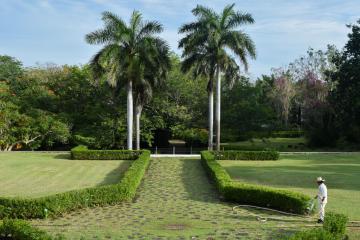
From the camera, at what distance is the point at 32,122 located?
1734 inches

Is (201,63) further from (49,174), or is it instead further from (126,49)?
(49,174)

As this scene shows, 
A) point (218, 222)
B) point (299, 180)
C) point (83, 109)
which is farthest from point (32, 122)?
point (218, 222)

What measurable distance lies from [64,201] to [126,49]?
22.8 meters

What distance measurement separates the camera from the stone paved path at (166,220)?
13930 millimetres

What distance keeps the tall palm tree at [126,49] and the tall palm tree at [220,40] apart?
3409 mm

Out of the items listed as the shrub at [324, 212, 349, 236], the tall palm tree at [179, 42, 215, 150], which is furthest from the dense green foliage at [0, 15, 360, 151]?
the shrub at [324, 212, 349, 236]

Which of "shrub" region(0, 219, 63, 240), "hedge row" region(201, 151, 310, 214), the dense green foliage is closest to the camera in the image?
"shrub" region(0, 219, 63, 240)

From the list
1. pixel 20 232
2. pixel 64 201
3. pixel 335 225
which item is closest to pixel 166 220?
pixel 64 201

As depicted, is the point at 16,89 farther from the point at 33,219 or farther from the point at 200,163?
the point at 33,219

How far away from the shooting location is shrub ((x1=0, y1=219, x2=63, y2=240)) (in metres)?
11.1

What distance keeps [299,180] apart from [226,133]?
26.3 meters

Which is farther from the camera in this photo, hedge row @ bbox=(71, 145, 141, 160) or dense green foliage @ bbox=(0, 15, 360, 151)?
dense green foliage @ bbox=(0, 15, 360, 151)

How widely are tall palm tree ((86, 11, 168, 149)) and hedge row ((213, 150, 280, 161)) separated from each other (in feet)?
26.1

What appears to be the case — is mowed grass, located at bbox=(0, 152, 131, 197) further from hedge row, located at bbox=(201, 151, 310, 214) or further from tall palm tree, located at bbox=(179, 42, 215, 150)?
tall palm tree, located at bbox=(179, 42, 215, 150)
